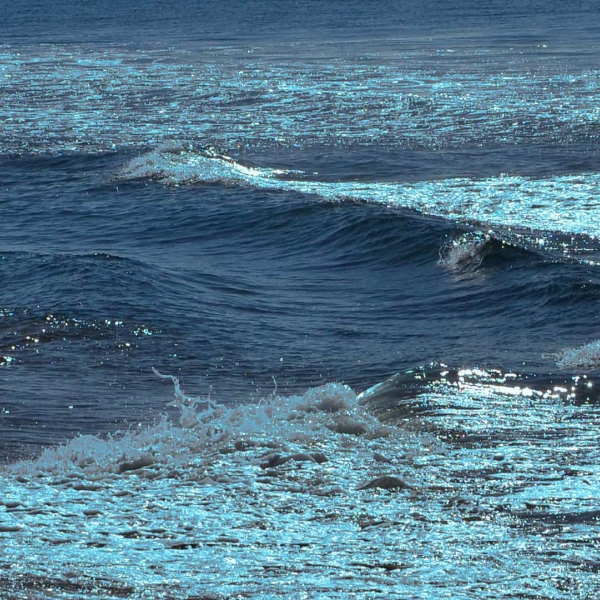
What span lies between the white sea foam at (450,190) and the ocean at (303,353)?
73mm

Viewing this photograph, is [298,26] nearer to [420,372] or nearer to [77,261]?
[77,261]

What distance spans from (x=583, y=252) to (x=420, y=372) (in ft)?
16.8

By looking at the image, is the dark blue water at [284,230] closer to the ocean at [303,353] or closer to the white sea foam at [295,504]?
the ocean at [303,353]

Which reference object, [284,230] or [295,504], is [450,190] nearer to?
[284,230]

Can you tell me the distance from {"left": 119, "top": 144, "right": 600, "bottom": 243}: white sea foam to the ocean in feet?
0.24

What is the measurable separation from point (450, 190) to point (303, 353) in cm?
784

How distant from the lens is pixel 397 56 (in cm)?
3800

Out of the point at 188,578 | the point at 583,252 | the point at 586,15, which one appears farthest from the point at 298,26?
the point at 188,578

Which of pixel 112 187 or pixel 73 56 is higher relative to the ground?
pixel 73 56

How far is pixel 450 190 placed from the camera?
17.1 m

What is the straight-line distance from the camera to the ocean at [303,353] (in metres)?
6.11

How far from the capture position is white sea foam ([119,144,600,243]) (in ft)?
49.2

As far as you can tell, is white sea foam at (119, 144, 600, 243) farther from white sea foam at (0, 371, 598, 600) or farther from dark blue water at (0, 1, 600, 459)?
white sea foam at (0, 371, 598, 600)

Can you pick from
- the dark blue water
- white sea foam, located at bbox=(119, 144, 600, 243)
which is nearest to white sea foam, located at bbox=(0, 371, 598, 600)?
the dark blue water
